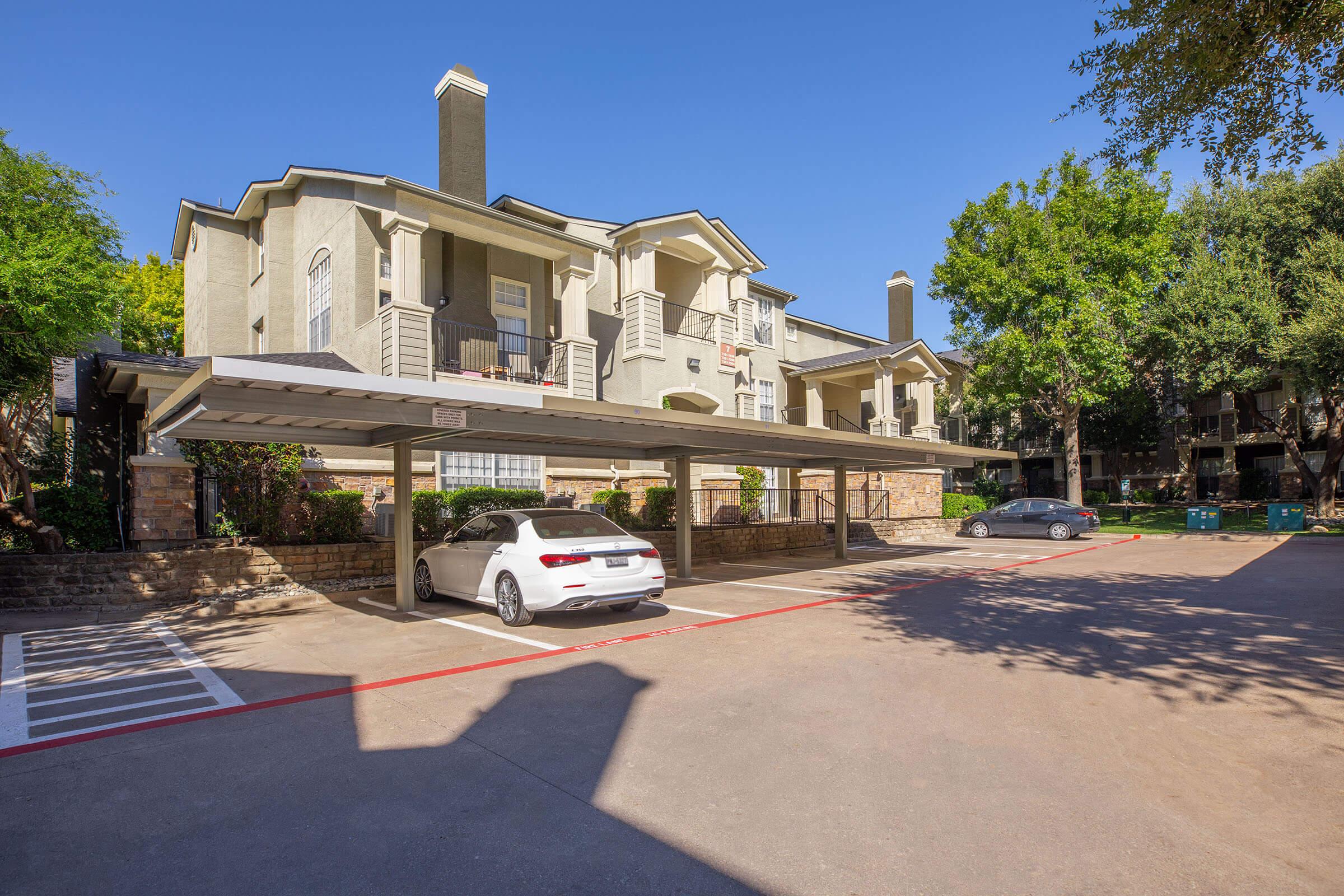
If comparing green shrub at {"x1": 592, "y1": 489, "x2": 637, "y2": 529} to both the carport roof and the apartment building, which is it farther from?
the carport roof

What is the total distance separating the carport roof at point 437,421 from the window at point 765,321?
1228cm

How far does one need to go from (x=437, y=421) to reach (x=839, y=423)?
2274 centimetres

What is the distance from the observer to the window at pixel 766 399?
2631 centimetres

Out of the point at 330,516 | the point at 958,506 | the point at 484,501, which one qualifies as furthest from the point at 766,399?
the point at 330,516

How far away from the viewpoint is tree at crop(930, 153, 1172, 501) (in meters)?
27.3

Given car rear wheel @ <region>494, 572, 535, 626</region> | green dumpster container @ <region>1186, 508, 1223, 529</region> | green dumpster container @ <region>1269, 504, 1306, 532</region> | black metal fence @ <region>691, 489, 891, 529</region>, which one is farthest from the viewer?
green dumpster container @ <region>1186, 508, 1223, 529</region>

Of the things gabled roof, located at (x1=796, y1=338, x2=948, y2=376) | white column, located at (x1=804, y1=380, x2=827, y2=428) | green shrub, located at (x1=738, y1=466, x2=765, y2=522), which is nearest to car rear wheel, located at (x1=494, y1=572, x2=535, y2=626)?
green shrub, located at (x1=738, y1=466, x2=765, y2=522)

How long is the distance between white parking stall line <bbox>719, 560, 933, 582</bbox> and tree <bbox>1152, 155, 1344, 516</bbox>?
67.0 ft

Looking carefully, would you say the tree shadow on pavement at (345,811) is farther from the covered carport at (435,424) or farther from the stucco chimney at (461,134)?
the stucco chimney at (461,134)

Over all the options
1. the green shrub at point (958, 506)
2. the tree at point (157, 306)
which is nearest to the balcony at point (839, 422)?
the green shrub at point (958, 506)

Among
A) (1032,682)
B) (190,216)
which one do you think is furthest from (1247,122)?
(190,216)

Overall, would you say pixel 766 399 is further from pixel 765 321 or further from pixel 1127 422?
pixel 1127 422

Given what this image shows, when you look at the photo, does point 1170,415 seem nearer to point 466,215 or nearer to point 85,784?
point 466,215

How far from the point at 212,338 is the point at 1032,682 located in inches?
817
